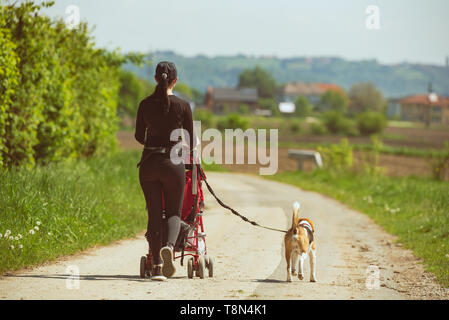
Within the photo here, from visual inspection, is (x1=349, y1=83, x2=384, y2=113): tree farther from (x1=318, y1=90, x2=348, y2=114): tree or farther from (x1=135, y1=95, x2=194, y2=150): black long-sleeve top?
(x1=135, y1=95, x2=194, y2=150): black long-sleeve top

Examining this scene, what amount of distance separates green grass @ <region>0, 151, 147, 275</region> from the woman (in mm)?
2211

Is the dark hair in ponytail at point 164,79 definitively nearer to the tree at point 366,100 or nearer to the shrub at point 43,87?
the shrub at point 43,87

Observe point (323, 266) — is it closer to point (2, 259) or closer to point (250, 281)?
point (250, 281)

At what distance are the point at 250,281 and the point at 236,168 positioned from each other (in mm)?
26788

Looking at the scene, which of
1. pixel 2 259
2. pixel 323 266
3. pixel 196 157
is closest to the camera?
pixel 196 157

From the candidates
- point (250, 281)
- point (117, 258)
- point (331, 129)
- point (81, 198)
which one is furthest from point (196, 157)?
point (331, 129)

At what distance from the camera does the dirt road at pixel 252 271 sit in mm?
7297

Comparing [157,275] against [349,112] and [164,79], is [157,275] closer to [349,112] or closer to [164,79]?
[164,79]

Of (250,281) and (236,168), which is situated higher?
(250,281)

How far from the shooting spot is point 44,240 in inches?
390

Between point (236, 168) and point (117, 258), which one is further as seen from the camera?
point (236, 168)

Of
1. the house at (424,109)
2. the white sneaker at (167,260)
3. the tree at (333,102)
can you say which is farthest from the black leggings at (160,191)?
the tree at (333,102)

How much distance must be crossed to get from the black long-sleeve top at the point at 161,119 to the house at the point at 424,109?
181 metres

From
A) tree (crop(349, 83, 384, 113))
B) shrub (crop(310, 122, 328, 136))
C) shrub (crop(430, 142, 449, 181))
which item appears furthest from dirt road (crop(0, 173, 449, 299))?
tree (crop(349, 83, 384, 113))
